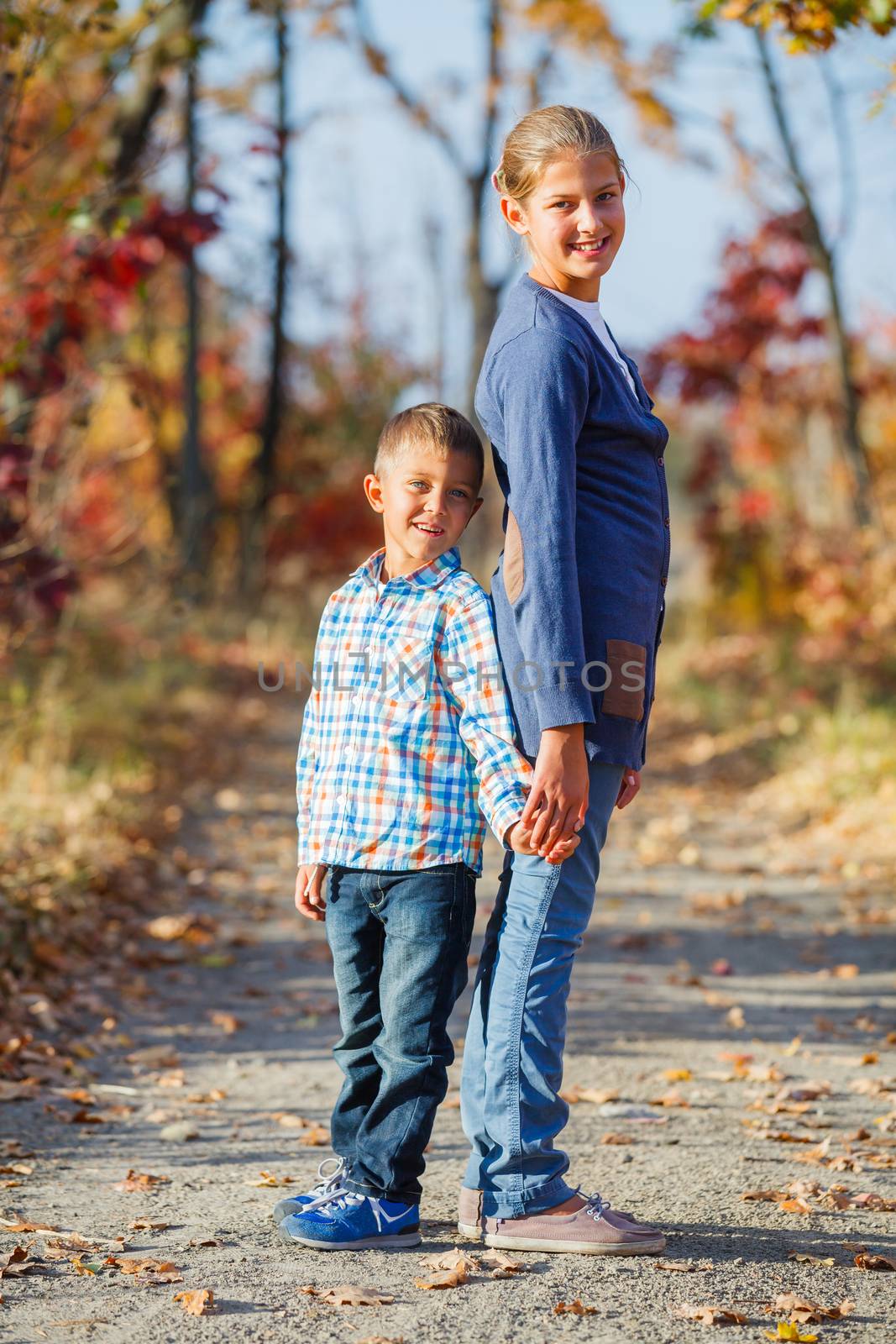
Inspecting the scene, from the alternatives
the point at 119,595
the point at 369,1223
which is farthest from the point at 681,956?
the point at 119,595

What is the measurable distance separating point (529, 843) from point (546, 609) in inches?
17.9

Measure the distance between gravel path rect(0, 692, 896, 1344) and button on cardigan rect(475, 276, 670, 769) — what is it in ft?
3.42

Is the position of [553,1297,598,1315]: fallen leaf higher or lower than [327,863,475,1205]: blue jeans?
lower

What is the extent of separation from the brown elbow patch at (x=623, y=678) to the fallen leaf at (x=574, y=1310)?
1.09 m

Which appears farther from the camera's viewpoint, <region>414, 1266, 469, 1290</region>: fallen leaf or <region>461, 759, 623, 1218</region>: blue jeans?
<region>461, 759, 623, 1218</region>: blue jeans

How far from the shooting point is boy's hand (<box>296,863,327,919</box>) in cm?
291

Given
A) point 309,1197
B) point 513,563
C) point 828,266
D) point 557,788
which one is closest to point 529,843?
point 557,788

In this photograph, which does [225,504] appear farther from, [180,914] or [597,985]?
[597,985]

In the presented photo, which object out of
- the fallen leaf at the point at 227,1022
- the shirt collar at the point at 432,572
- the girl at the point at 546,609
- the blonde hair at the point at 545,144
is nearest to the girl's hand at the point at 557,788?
the girl at the point at 546,609

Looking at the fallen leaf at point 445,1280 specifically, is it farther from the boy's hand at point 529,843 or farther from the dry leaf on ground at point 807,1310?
the boy's hand at point 529,843

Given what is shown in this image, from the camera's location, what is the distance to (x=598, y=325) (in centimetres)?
281

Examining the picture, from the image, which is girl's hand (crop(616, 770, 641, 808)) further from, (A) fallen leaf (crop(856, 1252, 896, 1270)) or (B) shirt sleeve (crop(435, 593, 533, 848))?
(A) fallen leaf (crop(856, 1252, 896, 1270))

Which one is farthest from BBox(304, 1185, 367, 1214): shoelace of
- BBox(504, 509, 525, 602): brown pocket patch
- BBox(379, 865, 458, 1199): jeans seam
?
BBox(504, 509, 525, 602): brown pocket patch

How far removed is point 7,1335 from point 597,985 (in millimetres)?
3049
